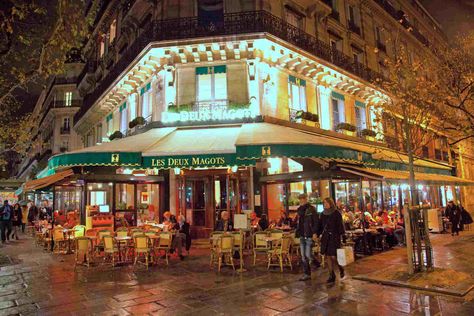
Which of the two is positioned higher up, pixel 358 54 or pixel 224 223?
pixel 358 54

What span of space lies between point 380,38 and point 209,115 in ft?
45.0

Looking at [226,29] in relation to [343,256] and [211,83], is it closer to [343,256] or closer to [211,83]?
[211,83]

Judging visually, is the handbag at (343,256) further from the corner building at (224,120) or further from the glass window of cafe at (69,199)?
the glass window of cafe at (69,199)

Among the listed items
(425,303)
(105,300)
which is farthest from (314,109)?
(105,300)

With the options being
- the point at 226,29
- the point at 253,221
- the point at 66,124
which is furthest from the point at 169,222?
the point at 66,124

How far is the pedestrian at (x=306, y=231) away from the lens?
716cm

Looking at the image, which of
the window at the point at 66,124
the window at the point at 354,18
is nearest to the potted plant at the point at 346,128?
the window at the point at 354,18

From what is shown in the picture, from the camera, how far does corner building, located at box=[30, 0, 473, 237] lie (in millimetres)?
10570

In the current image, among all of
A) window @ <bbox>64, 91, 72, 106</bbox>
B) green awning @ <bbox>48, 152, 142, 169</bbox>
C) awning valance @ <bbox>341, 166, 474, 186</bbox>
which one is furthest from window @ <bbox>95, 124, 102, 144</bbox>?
window @ <bbox>64, 91, 72, 106</bbox>

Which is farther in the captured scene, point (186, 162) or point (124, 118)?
point (124, 118)

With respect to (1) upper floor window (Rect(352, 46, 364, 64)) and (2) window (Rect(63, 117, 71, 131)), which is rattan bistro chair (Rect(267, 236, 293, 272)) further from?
(2) window (Rect(63, 117, 71, 131))

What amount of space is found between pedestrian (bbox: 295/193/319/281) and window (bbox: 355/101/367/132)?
420 inches

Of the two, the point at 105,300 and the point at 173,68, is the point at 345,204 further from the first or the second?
the point at 105,300

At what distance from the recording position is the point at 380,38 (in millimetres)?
20281
